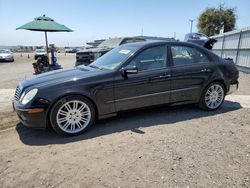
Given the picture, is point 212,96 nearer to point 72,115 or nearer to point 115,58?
point 115,58

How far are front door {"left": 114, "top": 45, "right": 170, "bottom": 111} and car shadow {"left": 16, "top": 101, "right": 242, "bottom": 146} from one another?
36 cm

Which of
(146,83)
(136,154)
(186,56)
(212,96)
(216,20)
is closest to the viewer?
(136,154)

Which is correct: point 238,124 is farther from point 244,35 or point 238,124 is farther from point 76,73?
point 244,35

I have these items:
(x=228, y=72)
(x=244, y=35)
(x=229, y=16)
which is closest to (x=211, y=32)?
(x=229, y=16)

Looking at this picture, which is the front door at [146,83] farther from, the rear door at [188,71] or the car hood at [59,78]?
the car hood at [59,78]

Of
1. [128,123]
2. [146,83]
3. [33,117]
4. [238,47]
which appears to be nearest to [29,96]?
[33,117]

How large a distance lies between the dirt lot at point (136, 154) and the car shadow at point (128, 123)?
2 centimetres

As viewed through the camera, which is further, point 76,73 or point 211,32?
point 211,32

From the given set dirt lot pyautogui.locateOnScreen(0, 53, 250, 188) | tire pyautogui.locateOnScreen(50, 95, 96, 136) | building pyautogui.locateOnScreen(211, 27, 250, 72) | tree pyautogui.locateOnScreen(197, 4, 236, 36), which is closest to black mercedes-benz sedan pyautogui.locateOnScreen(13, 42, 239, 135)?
tire pyautogui.locateOnScreen(50, 95, 96, 136)

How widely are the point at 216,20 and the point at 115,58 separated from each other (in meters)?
34.8

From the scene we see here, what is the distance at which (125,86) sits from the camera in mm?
4188

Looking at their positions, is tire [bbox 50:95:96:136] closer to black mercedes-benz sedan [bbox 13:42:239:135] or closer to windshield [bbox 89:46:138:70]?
black mercedes-benz sedan [bbox 13:42:239:135]

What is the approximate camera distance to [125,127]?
13.9 ft

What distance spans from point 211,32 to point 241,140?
114ft
